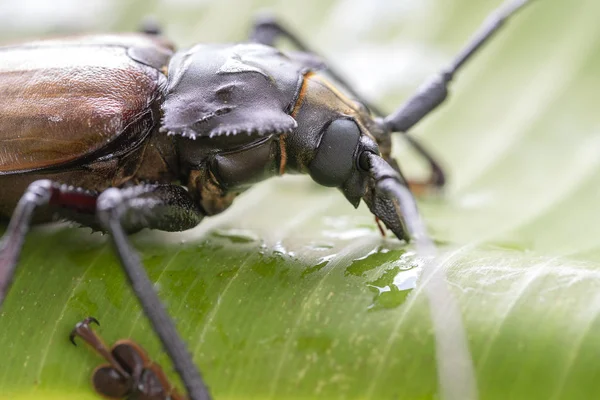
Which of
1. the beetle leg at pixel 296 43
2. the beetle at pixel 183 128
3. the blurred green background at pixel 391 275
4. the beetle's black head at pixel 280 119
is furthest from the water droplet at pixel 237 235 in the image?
the beetle leg at pixel 296 43

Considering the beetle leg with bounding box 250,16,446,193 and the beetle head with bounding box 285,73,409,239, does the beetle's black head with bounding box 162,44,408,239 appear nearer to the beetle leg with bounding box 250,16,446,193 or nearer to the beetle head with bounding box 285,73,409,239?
Result: the beetle head with bounding box 285,73,409,239

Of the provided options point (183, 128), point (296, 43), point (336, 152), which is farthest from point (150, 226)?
point (296, 43)

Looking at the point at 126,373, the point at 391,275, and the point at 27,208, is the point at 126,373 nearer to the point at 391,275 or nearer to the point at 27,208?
the point at 27,208

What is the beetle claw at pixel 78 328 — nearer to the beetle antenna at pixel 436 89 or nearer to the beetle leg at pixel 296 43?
the beetle antenna at pixel 436 89

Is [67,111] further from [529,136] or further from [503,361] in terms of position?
[529,136]

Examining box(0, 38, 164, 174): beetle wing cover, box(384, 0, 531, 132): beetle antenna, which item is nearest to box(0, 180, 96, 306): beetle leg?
box(0, 38, 164, 174): beetle wing cover
